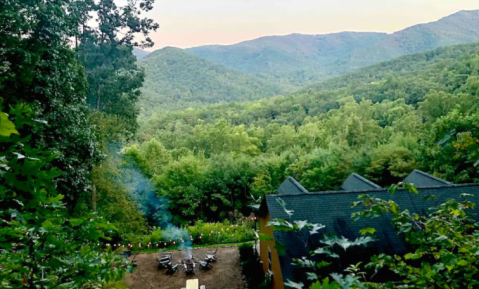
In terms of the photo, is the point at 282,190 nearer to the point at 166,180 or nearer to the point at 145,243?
the point at 145,243

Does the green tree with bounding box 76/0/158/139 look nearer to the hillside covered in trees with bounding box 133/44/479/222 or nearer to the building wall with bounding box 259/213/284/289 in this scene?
the hillside covered in trees with bounding box 133/44/479/222

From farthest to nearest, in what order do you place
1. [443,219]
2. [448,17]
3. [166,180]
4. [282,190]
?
[448,17]
[166,180]
[282,190]
[443,219]

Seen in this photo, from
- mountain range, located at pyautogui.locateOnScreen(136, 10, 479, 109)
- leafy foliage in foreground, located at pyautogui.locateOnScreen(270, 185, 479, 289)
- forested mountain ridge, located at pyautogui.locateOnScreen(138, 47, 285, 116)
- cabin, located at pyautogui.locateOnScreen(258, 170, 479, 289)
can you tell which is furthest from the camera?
mountain range, located at pyautogui.locateOnScreen(136, 10, 479, 109)

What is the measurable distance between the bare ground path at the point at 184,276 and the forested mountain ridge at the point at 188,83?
77.4 m

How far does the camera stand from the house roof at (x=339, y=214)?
8466 mm

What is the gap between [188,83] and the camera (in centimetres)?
10844

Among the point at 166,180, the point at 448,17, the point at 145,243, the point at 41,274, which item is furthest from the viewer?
the point at 448,17

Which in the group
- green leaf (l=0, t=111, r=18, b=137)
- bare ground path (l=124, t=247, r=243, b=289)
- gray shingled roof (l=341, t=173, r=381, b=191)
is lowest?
bare ground path (l=124, t=247, r=243, b=289)

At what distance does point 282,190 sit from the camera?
47.2 feet

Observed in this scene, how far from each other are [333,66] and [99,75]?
545ft

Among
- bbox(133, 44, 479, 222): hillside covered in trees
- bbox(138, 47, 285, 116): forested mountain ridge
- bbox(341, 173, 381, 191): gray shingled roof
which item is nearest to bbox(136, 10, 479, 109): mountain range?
bbox(138, 47, 285, 116): forested mountain ridge

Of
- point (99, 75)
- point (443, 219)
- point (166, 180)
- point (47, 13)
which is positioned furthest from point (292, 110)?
point (443, 219)

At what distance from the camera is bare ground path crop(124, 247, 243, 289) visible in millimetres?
12547

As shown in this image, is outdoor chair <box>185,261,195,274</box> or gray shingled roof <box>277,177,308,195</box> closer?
gray shingled roof <box>277,177,308,195</box>
